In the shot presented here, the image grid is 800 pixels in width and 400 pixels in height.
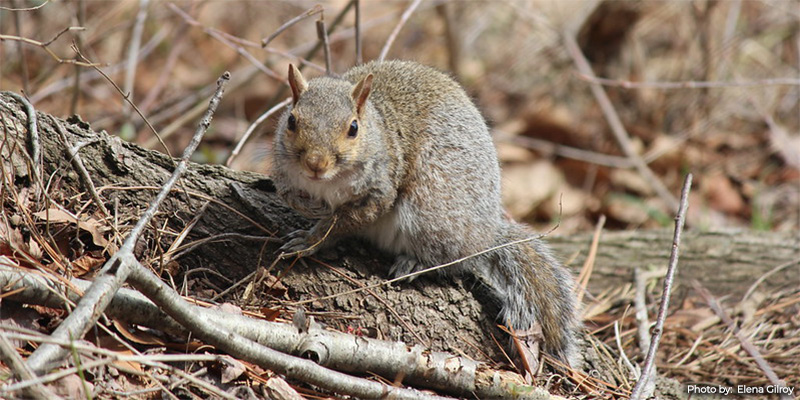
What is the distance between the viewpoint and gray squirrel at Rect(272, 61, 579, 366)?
→ 101 inches

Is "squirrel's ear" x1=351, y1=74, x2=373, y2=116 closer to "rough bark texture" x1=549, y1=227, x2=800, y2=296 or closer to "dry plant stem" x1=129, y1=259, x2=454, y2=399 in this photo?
"dry plant stem" x1=129, y1=259, x2=454, y2=399

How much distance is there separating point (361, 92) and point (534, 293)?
999 millimetres

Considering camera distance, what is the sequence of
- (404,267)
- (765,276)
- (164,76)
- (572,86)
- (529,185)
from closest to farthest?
(404,267), (765,276), (164,76), (529,185), (572,86)

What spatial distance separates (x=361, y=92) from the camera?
8.56ft

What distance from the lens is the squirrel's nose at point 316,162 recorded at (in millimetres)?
2408

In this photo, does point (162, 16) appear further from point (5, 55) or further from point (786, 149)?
point (786, 149)

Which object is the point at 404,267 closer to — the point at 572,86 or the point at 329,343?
the point at 329,343

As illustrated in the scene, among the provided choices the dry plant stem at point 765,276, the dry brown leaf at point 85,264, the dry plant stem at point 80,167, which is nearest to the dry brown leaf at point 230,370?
the dry brown leaf at point 85,264

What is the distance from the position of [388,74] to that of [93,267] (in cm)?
142

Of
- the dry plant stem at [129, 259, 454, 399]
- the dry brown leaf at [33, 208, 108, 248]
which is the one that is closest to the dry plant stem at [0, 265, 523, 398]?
the dry plant stem at [129, 259, 454, 399]

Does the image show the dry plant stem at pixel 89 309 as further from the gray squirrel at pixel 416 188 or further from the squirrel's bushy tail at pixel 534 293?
the squirrel's bushy tail at pixel 534 293

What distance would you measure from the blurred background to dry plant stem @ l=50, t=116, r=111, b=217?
2.48 metres

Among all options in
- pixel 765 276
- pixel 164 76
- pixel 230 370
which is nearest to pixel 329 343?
pixel 230 370

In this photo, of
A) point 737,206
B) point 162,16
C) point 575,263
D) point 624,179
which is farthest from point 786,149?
point 162,16
